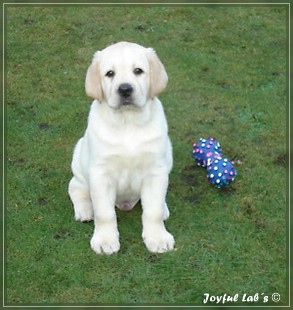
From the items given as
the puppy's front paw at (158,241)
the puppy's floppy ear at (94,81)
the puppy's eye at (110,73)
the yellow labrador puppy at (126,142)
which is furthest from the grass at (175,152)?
the puppy's eye at (110,73)

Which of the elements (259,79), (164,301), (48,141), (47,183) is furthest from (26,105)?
(164,301)

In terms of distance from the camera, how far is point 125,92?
3.47 m

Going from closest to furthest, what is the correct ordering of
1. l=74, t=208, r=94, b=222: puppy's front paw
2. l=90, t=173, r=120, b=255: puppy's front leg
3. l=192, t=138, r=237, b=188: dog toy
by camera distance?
l=90, t=173, r=120, b=255: puppy's front leg
l=74, t=208, r=94, b=222: puppy's front paw
l=192, t=138, r=237, b=188: dog toy

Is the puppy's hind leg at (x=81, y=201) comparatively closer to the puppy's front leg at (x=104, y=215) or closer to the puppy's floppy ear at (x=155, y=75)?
the puppy's front leg at (x=104, y=215)

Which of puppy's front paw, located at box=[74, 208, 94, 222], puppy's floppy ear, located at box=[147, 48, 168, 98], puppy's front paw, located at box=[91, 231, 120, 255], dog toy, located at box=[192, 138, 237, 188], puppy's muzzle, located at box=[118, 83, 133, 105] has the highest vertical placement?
puppy's floppy ear, located at box=[147, 48, 168, 98]

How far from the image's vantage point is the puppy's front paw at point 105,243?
12.3 feet

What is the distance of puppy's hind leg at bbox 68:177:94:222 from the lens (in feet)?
13.3

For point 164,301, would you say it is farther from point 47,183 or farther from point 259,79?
point 259,79

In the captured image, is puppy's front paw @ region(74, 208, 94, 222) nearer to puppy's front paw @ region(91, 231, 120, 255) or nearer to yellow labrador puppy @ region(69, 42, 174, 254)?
yellow labrador puppy @ region(69, 42, 174, 254)

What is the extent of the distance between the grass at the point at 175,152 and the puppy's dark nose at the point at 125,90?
1.00 metres

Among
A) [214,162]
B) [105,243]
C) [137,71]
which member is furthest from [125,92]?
[214,162]

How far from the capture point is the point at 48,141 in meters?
4.96

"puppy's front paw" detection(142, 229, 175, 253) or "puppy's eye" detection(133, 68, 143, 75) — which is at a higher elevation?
"puppy's eye" detection(133, 68, 143, 75)

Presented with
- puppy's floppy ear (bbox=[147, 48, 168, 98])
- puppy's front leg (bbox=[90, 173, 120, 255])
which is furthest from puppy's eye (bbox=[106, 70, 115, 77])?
puppy's front leg (bbox=[90, 173, 120, 255])
